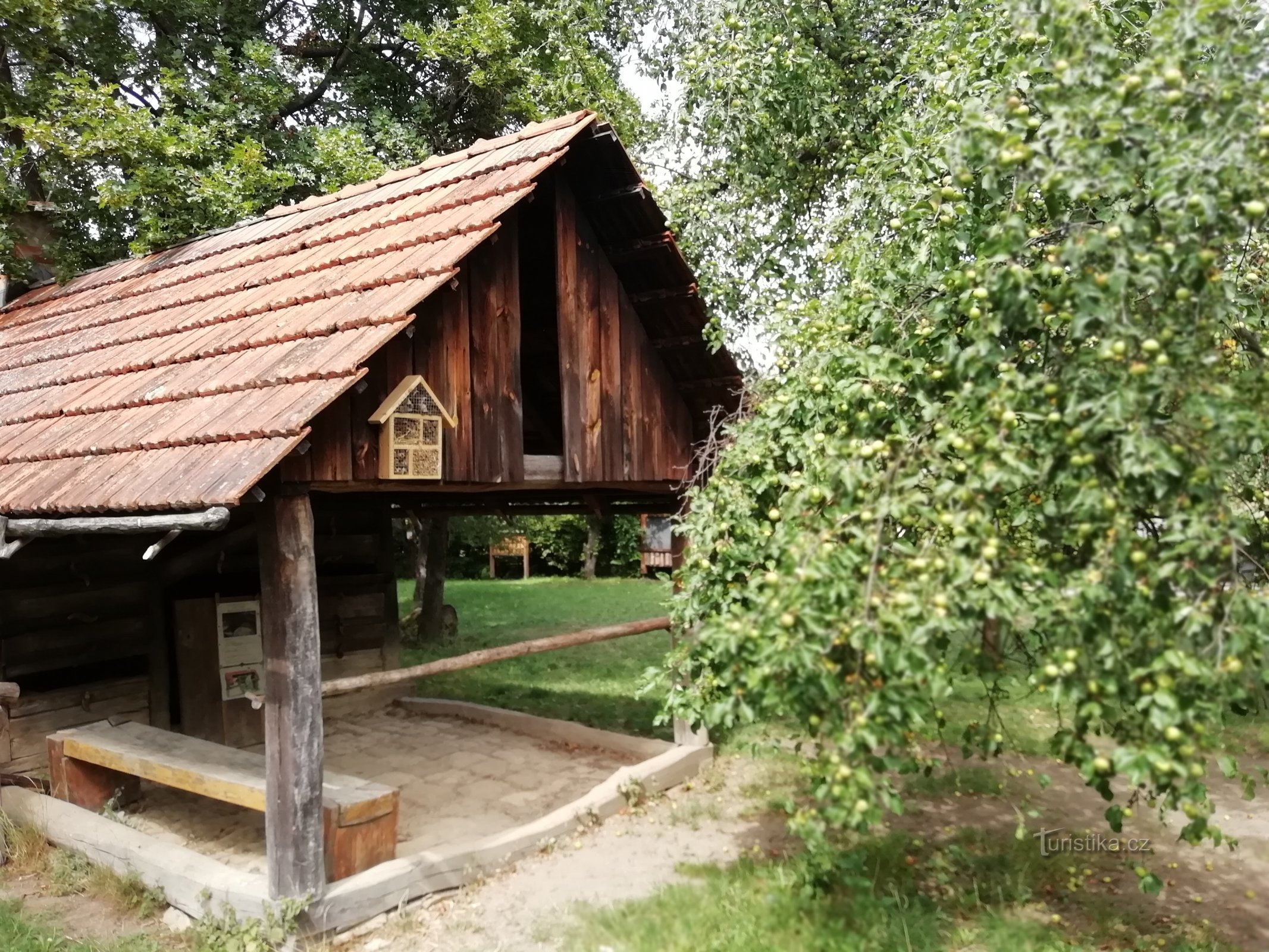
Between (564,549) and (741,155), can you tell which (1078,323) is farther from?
(564,549)

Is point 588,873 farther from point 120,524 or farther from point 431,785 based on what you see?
point 120,524

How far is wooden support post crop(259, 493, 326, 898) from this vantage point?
4133 millimetres

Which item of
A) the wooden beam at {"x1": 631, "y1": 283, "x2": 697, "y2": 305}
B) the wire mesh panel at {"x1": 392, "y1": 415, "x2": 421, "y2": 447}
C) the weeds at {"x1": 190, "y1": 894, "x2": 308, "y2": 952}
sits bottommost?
the weeds at {"x1": 190, "y1": 894, "x2": 308, "y2": 952}

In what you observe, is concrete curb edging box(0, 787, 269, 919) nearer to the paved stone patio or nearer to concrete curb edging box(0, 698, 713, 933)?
concrete curb edging box(0, 698, 713, 933)

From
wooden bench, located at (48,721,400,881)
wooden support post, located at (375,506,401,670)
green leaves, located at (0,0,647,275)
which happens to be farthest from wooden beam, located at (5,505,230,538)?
green leaves, located at (0,0,647,275)

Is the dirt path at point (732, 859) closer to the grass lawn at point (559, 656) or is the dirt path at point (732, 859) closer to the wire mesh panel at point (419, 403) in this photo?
the grass lawn at point (559, 656)

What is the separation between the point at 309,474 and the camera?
160 inches

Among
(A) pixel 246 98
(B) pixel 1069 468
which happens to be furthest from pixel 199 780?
(A) pixel 246 98

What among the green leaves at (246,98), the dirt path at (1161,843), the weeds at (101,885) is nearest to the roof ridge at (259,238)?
the green leaves at (246,98)

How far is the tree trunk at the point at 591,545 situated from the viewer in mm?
21828

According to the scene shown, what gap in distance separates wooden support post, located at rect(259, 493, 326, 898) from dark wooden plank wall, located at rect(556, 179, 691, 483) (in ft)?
6.11

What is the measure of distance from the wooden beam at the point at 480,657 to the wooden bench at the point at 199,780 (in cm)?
51

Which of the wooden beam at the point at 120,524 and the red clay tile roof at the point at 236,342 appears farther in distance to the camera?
the red clay tile roof at the point at 236,342

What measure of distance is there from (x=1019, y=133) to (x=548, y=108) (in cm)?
917
